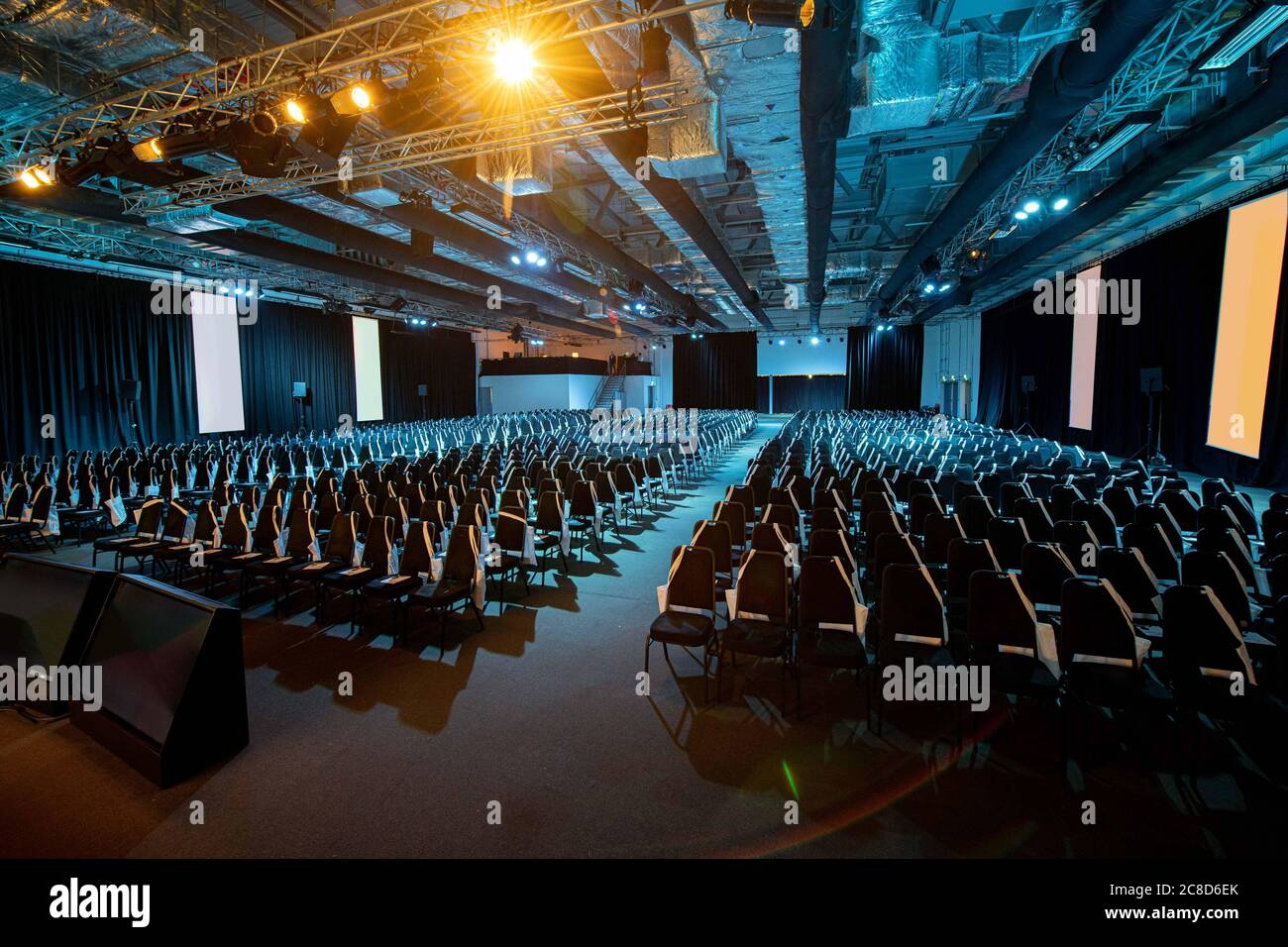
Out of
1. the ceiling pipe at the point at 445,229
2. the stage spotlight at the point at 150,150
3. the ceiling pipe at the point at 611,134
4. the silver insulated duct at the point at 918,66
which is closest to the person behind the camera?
the silver insulated duct at the point at 918,66

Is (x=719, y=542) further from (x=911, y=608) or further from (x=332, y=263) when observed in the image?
(x=332, y=263)

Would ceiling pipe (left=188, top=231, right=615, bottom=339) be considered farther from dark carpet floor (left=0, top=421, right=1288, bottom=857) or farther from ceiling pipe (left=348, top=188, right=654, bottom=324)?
dark carpet floor (left=0, top=421, right=1288, bottom=857)

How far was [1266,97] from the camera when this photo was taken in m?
5.23

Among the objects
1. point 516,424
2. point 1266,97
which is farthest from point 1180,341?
point 516,424

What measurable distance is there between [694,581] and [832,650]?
3.40ft

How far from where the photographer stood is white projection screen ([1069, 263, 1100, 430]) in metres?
14.4

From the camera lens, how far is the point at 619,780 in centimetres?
288

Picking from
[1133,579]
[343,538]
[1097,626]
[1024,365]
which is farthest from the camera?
[1024,365]

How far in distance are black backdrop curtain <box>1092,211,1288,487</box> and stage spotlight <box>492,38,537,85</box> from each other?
1112cm

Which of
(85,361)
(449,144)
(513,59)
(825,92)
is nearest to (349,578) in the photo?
(513,59)

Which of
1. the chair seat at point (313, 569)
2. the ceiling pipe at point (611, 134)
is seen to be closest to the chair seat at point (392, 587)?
the chair seat at point (313, 569)

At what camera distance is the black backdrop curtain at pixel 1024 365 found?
16594mm

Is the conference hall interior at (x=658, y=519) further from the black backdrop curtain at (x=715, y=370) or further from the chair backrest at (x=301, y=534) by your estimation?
the black backdrop curtain at (x=715, y=370)

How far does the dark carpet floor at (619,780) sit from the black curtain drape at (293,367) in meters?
18.2
